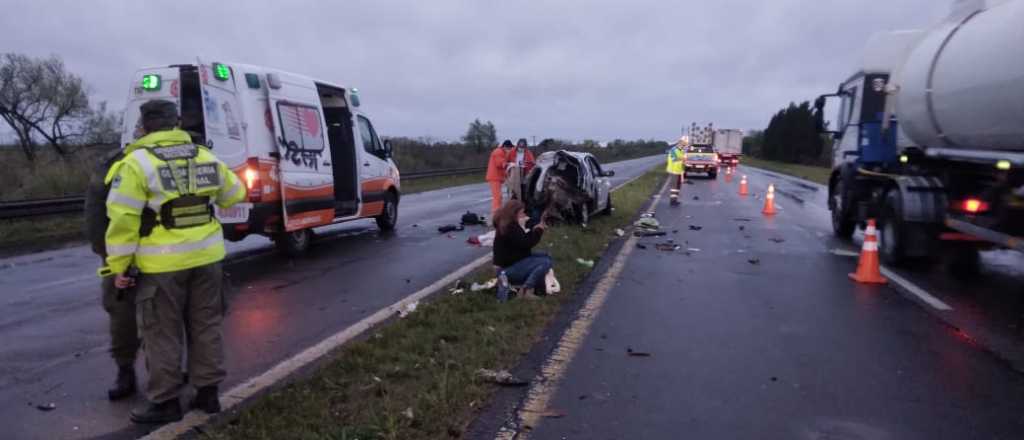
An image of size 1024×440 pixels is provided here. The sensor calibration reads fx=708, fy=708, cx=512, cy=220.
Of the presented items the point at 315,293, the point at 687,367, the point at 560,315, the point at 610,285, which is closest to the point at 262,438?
the point at 687,367

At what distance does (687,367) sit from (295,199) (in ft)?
21.0

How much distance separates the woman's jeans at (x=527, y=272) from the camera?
7000 mm

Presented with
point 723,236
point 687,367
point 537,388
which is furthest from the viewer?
point 723,236

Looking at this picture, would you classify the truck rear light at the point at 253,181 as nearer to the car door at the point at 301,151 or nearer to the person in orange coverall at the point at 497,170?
the car door at the point at 301,151

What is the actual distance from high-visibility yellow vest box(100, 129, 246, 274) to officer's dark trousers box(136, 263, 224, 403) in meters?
0.09

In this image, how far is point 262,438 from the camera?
3.66 meters

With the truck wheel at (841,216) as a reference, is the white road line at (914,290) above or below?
below

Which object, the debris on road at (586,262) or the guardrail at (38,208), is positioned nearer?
the debris on road at (586,262)

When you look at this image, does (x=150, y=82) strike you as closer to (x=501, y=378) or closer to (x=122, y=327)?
(x=122, y=327)

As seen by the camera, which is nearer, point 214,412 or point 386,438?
point 386,438

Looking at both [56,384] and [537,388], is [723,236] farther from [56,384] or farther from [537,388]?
[56,384]

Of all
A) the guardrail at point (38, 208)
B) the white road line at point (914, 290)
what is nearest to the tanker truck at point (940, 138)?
the white road line at point (914, 290)

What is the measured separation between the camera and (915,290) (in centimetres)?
786

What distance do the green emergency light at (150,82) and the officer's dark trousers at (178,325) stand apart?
5.44 meters
